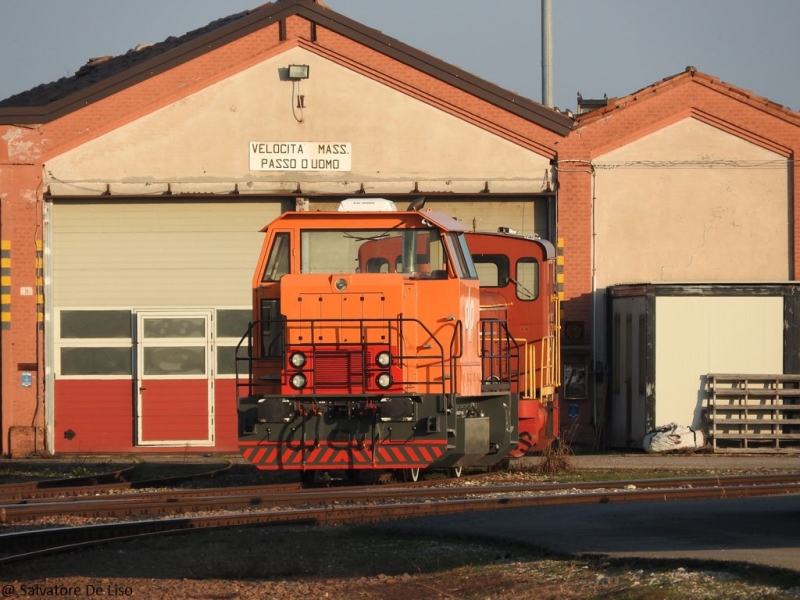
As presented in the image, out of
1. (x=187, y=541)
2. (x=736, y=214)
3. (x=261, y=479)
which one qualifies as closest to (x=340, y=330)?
(x=187, y=541)

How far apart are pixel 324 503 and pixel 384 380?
4.73 feet

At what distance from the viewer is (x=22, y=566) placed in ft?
29.1

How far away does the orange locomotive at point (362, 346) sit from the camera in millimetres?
12398

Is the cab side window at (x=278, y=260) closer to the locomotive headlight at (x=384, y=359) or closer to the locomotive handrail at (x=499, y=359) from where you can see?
the locomotive headlight at (x=384, y=359)

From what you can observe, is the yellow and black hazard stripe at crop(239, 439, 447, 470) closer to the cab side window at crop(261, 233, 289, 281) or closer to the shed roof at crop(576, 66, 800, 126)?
the cab side window at crop(261, 233, 289, 281)

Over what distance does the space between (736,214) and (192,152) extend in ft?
35.6

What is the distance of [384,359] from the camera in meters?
12.5

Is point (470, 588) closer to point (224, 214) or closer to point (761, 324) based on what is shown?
point (761, 324)

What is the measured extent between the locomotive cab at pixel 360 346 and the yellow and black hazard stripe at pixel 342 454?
0.04 feet

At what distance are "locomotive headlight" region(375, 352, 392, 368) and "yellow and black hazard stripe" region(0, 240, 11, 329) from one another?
12671 millimetres

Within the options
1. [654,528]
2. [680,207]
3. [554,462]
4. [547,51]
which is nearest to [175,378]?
[554,462]

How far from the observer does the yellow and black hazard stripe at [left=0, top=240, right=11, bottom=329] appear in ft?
74.5

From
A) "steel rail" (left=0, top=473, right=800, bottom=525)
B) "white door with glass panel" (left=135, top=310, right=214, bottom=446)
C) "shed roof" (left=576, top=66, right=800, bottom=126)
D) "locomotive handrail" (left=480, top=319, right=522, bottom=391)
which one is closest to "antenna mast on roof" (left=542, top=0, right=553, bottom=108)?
"shed roof" (left=576, top=66, right=800, bottom=126)

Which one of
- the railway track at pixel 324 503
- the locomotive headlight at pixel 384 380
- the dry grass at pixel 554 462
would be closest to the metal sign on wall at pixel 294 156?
the dry grass at pixel 554 462
